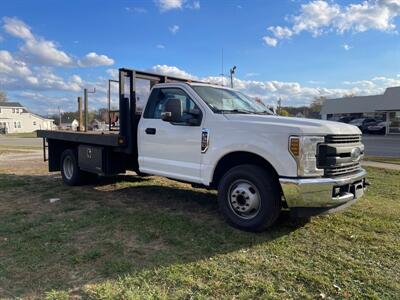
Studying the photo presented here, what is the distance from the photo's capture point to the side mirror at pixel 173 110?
5.62 m

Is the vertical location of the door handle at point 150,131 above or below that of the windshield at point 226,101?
below

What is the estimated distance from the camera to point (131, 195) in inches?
301

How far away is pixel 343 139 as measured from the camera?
16.3 ft

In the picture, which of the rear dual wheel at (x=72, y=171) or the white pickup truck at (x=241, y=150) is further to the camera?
the rear dual wheel at (x=72, y=171)

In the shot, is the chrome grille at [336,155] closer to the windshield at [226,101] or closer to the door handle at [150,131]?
the windshield at [226,101]

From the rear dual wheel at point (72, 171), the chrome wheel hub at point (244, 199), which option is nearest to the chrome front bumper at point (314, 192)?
the chrome wheel hub at point (244, 199)

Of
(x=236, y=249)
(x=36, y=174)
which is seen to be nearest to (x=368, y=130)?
(x=36, y=174)

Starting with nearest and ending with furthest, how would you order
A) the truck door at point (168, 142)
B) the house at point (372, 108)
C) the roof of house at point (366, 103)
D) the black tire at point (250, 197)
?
the black tire at point (250, 197) < the truck door at point (168, 142) < the house at point (372, 108) < the roof of house at point (366, 103)

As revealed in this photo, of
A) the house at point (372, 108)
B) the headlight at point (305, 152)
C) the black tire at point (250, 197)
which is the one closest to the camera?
the headlight at point (305, 152)

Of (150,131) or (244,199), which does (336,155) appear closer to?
(244,199)

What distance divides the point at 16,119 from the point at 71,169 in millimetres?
88940

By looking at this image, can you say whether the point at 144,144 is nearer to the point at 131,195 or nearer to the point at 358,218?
the point at 131,195

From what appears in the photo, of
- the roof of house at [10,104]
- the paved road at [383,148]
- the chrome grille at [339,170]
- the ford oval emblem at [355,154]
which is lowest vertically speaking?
the paved road at [383,148]

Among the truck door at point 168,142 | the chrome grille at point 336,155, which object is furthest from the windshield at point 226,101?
the chrome grille at point 336,155
